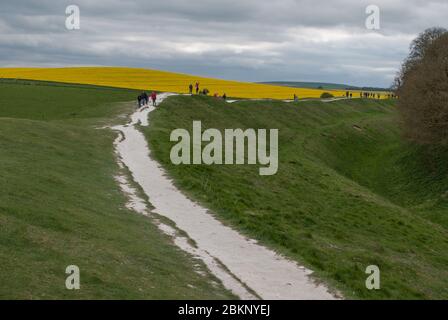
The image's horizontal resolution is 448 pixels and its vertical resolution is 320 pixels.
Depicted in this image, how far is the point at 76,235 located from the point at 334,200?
2063 cm

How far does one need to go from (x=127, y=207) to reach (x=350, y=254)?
946 centimetres

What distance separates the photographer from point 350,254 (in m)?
20.9

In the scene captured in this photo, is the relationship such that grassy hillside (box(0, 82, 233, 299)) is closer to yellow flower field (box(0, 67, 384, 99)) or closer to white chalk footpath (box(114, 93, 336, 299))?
white chalk footpath (box(114, 93, 336, 299))

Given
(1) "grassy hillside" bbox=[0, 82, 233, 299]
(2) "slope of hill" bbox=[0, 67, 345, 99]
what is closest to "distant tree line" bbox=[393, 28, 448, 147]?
(1) "grassy hillside" bbox=[0, 82, 233, 299]

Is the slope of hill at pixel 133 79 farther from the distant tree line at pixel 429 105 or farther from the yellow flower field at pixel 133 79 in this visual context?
the distant tree line at pixel 429 105

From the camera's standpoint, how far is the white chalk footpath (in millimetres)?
14789

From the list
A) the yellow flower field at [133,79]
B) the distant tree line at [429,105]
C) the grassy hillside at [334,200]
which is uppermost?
the yellow flower field at [133,79]

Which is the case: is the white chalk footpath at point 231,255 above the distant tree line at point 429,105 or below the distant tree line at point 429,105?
below

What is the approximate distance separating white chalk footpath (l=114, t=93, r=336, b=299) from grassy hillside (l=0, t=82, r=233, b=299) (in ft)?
2.20

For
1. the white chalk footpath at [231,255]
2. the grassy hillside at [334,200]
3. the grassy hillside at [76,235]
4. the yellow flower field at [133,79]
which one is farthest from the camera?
the yellow flower field at [133,79]

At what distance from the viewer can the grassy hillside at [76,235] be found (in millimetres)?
13312

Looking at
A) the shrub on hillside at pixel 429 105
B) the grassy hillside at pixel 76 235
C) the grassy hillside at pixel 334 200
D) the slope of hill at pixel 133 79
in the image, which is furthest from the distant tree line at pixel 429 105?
the slope of hill at pixel 133 79

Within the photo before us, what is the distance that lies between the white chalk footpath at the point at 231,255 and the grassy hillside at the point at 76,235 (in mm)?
671

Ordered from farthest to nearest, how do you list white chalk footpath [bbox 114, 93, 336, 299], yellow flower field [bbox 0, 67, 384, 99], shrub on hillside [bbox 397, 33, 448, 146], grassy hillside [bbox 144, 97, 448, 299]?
yellow flower field [bbox 0, 67, 384, 99] < shrub on hillside [bbox 397, 33, 448, 146] < grassy hillside [bbox 144, 97, 448, 299] < white chalk footpath [bbox 114, 93, 336, 299]
